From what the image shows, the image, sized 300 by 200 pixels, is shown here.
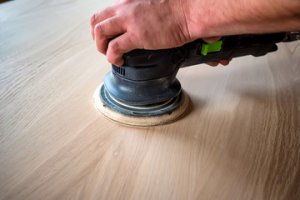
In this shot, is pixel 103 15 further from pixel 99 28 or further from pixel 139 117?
pixel 139 117

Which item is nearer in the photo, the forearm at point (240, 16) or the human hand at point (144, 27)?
the forearm at point (240, 16)

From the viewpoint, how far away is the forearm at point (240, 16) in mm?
414

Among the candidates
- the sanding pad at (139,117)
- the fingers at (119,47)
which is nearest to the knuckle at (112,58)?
the fingers at (119,47)

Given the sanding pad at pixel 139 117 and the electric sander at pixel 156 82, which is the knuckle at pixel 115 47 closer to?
the electric sander at pixel 156 82

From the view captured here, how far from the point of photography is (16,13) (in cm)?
96

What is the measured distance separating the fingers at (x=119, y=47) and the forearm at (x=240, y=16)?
0.11 meters

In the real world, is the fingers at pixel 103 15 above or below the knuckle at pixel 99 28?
above

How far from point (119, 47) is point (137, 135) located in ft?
0.59

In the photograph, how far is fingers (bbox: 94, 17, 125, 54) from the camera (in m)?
0.56

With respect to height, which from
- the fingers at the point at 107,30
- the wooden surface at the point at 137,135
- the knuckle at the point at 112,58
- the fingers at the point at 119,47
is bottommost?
the wooden surface at the point at 137,135

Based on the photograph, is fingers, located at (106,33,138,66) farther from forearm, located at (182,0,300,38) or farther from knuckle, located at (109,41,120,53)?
forearm, located at (182,0,300,38)

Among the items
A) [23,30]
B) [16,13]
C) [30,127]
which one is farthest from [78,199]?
[16,13]

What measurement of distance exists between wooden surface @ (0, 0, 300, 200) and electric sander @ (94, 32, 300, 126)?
3cm

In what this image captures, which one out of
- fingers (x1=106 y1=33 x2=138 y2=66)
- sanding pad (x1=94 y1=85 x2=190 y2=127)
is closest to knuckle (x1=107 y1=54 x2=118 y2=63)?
fingers (x1=106 y1=33 x2=138 y2=66)
